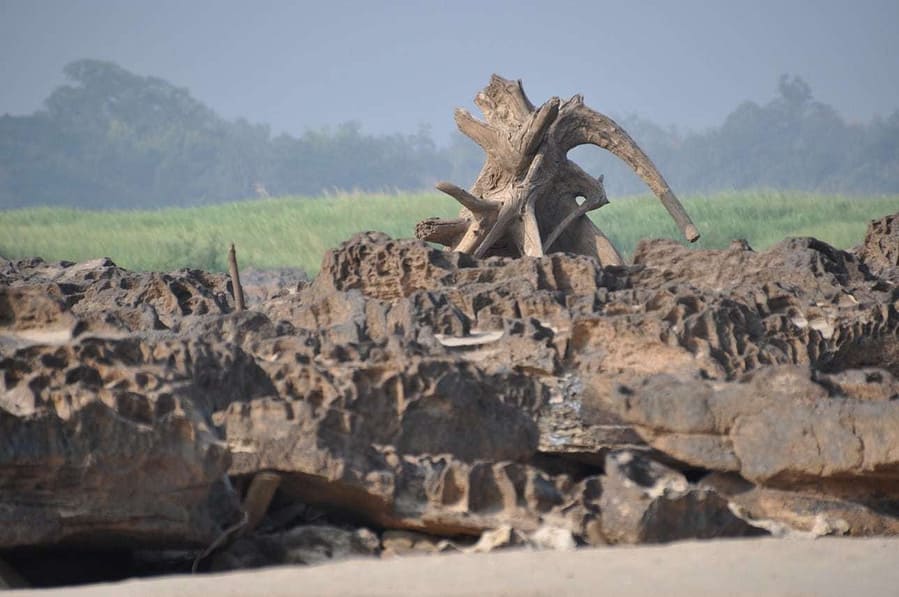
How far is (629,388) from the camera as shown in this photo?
383 inches

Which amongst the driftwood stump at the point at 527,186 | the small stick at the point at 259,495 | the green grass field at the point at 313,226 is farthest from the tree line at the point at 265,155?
the small stick at the point at 259,495

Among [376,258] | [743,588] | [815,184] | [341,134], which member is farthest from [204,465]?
[341,134]

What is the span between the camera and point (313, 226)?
110ft

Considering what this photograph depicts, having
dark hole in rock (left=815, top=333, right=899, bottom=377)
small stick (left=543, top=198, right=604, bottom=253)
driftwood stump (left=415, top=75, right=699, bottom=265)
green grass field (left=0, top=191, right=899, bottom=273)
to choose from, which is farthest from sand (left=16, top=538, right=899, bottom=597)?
green grass field (left=0, top=191, right=899, bottom=273)

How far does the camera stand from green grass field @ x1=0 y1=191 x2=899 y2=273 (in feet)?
101

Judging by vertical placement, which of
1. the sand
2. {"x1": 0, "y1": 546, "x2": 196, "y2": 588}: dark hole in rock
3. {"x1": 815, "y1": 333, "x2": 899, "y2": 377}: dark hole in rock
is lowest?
{"x1": 0, "y1": 546, "x2": 196, "y2": 588}: dark hole in rock

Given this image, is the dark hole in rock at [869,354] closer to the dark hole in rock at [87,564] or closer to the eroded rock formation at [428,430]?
the eroded rock formation at [428,430]

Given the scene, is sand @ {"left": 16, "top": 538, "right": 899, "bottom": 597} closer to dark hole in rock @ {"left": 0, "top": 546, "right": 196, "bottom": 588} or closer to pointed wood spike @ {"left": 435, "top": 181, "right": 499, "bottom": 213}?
dark hole in rock @ {"left": 0, "top": 546, "right": 196, "bottom": 588}

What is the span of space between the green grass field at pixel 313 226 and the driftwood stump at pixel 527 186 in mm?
12137

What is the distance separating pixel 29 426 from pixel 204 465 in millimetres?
733

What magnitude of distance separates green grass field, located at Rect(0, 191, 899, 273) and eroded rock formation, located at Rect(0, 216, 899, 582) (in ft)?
60.4

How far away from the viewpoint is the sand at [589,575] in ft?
22.9

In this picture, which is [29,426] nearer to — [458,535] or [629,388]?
[458,535]

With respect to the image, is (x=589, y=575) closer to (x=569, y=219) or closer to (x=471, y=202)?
(x=471, y=202)
